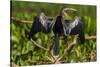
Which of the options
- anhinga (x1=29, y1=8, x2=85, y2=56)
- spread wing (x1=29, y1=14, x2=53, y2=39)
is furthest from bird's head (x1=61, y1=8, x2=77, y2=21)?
spread wing (x1=29, y1=14, x2=53, y2=39)

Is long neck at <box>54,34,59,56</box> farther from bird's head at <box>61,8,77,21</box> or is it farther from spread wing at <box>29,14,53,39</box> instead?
bird's head at <box>61,8,77,21</box>

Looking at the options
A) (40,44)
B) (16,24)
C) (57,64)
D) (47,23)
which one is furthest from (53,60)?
(16,24)

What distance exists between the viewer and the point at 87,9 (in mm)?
2148

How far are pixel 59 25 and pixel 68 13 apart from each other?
0.52 feet

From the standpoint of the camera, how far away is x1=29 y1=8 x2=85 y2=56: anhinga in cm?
196

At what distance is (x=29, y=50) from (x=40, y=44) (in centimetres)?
12

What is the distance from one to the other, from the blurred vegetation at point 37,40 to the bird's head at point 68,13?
40mm

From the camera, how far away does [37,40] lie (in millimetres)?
1948

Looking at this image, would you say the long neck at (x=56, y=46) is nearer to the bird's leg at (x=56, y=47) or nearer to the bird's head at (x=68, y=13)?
the bird's leg at (x=56, y=47)

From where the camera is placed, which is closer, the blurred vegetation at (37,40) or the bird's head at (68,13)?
the blurred vegetation at (37,40)

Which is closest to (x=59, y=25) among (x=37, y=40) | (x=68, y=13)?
(x=68, y=13)

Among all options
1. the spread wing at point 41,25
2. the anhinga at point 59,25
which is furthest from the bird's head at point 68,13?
the spread wing at point 41,25

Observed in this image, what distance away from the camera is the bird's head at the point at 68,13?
→ 2049 mm

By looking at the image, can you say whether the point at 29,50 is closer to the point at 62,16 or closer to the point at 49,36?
the point at 49,36
